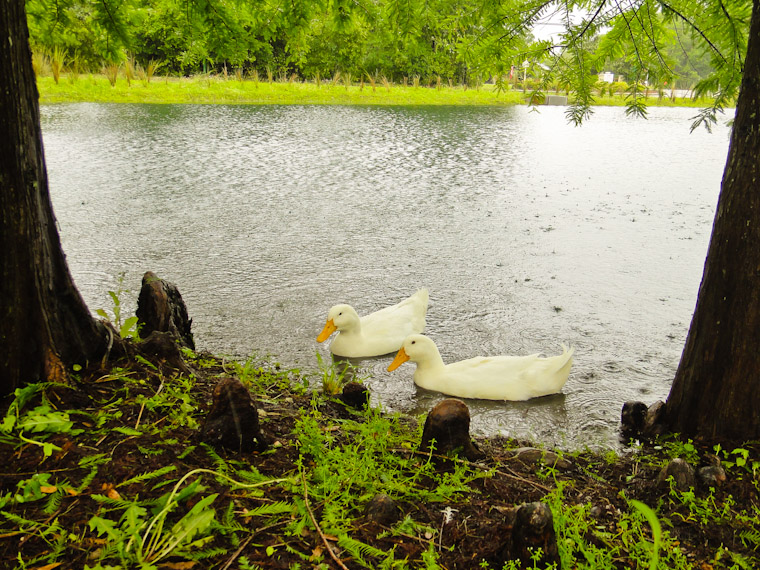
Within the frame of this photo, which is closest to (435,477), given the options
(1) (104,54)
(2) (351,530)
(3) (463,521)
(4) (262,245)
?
(3) (463,521)

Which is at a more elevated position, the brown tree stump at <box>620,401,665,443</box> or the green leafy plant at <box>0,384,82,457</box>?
the green leafy plant at <box>0,384,82,457</box>

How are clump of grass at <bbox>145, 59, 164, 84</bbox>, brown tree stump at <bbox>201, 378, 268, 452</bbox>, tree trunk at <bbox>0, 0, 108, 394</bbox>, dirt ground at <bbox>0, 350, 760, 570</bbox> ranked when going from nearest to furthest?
dirt ground at <bbox>0, 350, 760, 570</bbox> → tree trunk at <bbox>0, 0, 108, 394</bbox> → brown tree stump at <bbox>201, 378, 268, 452</bbox> → clump of grass at <bbox>145, 59, 164, 84</bbox>

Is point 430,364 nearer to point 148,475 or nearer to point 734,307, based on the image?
point 734,307

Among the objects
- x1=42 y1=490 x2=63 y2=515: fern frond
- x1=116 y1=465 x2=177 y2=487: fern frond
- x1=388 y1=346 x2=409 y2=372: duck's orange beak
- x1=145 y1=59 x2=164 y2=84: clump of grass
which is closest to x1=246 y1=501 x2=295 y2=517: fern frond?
x1=116 y1=465 x2=177 y2=487: fern frond

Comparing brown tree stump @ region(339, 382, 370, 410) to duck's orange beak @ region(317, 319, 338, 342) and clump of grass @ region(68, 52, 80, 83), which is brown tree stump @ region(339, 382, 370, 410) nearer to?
duck's orange beak @ region(317, 319, 338, 342)

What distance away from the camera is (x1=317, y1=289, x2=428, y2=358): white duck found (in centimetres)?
549

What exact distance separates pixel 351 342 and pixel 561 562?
11.2 ft

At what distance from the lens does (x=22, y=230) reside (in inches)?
112

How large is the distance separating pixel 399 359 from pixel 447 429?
6.69 feet

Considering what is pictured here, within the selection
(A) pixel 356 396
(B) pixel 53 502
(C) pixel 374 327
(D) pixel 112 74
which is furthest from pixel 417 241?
(D) pixel 112 74

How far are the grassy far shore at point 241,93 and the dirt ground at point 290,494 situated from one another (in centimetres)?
2280

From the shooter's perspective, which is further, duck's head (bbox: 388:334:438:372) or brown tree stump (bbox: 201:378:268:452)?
duck's head (bbox: 388:334:438:372)

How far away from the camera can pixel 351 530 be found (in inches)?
93.8

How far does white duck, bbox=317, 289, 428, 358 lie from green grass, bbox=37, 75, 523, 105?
23.4m
